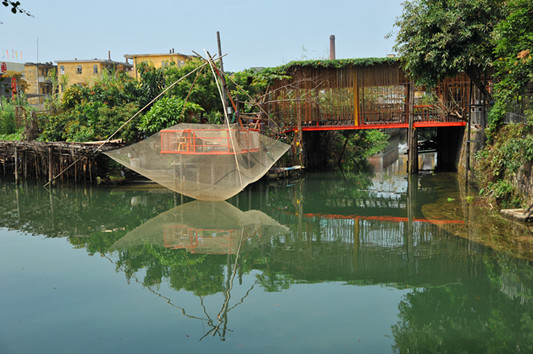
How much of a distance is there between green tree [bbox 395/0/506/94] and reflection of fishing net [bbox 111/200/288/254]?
5635 mm

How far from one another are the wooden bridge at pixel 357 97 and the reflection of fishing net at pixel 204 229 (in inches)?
265

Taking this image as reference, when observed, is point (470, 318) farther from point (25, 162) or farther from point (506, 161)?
point (25, 162)

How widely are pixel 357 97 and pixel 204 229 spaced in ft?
32.6

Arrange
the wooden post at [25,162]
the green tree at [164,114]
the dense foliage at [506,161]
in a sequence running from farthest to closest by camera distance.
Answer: the wooden post at [25,162]
the green tree at [164,114]
the dense foliage at [506,161]

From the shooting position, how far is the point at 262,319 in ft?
18.7

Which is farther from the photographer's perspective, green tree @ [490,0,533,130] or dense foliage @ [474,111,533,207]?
dense foliage @ [474,111,533,207]

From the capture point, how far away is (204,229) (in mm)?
10359

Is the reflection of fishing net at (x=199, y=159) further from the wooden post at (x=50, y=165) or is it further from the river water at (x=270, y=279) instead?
the wooden post at (x=50, y=165)

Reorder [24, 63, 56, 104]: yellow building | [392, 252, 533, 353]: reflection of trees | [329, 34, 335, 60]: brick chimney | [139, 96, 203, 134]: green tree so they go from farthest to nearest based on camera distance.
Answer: [24, 63, 56, 104]: yellow building → [329, 34, 335, 60]: brick chimney → [139, 96, 203, 134]: green tree → [392, 252, 533, 353]: reflection of trees

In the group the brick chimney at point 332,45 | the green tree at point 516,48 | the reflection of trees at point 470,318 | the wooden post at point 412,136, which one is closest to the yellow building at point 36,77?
the brick chimney at point 332,45

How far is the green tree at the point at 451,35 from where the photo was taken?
465 inches

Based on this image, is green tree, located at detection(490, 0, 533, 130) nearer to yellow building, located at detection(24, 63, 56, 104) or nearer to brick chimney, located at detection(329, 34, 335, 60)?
brick chimney, located at detection(329, 34, 335, 60)

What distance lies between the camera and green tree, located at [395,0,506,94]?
38.7 feet

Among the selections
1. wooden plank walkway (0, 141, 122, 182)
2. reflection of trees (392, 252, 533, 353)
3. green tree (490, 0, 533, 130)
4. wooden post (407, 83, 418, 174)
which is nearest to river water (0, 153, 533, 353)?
reflection of trees (392, 252, 533, 353)
